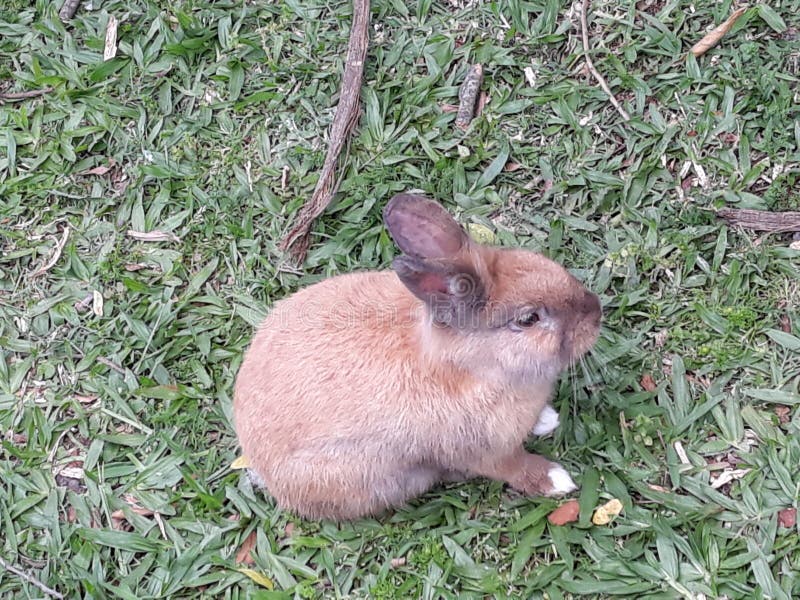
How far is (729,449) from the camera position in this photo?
4281mm

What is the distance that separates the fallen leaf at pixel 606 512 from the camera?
13.7 ft

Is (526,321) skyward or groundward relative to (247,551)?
skyward

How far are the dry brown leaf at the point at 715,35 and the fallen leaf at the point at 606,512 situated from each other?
2.97 m

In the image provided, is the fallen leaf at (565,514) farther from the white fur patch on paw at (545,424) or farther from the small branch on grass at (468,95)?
the small branch on grass at (468,95)

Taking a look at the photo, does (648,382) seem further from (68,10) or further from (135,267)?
(68,10)

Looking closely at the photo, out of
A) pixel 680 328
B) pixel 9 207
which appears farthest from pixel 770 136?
pixel 9 207

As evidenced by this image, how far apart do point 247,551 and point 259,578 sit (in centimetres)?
20

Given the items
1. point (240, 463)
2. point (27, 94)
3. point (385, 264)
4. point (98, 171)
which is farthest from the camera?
point (27, 94)

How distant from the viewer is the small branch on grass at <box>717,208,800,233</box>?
15.5 ft

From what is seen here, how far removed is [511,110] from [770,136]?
62.2 inches

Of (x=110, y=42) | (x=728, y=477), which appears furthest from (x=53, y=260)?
(x=728, y=477)

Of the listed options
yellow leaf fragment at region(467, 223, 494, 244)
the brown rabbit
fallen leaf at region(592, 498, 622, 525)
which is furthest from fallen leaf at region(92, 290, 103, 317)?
fallen leaf at region(592, 498, 622, 525)

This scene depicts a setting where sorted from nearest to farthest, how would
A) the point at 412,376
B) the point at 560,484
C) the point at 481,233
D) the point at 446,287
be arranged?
the point at 446,287
the point at 412,376
the point at 560,484
the point at 481,233

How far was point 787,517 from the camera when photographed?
13.1 ft
